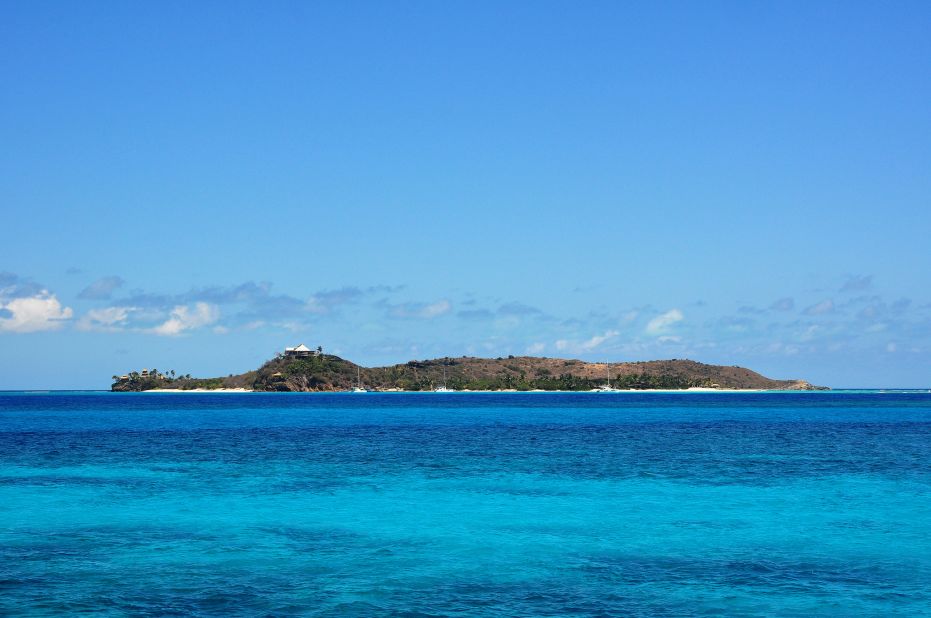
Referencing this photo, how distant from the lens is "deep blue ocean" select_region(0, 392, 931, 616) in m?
23.2

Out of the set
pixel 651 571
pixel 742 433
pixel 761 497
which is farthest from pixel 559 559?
pixel 742 433

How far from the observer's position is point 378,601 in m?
22.9

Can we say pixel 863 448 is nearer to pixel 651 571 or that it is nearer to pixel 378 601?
pixel 651 571

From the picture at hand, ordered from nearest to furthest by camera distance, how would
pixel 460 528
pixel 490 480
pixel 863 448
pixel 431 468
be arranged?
pixel 460 528, pixel 490 480, pixel 431 468, pixel 863 448

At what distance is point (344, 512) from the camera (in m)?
36.9

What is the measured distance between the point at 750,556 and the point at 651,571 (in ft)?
14.0

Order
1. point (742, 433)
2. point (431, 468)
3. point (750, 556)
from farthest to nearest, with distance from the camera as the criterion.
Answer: point (742, 433)
point (431, 468)
point (750, 556)

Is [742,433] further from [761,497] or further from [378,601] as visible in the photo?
[378,601]

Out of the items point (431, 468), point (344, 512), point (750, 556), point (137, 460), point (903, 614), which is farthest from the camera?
point (137, 460)

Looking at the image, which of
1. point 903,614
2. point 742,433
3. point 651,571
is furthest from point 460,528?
point 742,433

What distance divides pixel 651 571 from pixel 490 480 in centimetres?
2177

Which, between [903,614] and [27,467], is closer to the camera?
[903,614]

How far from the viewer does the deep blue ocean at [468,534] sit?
2319 centimetres

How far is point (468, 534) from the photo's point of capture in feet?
106
